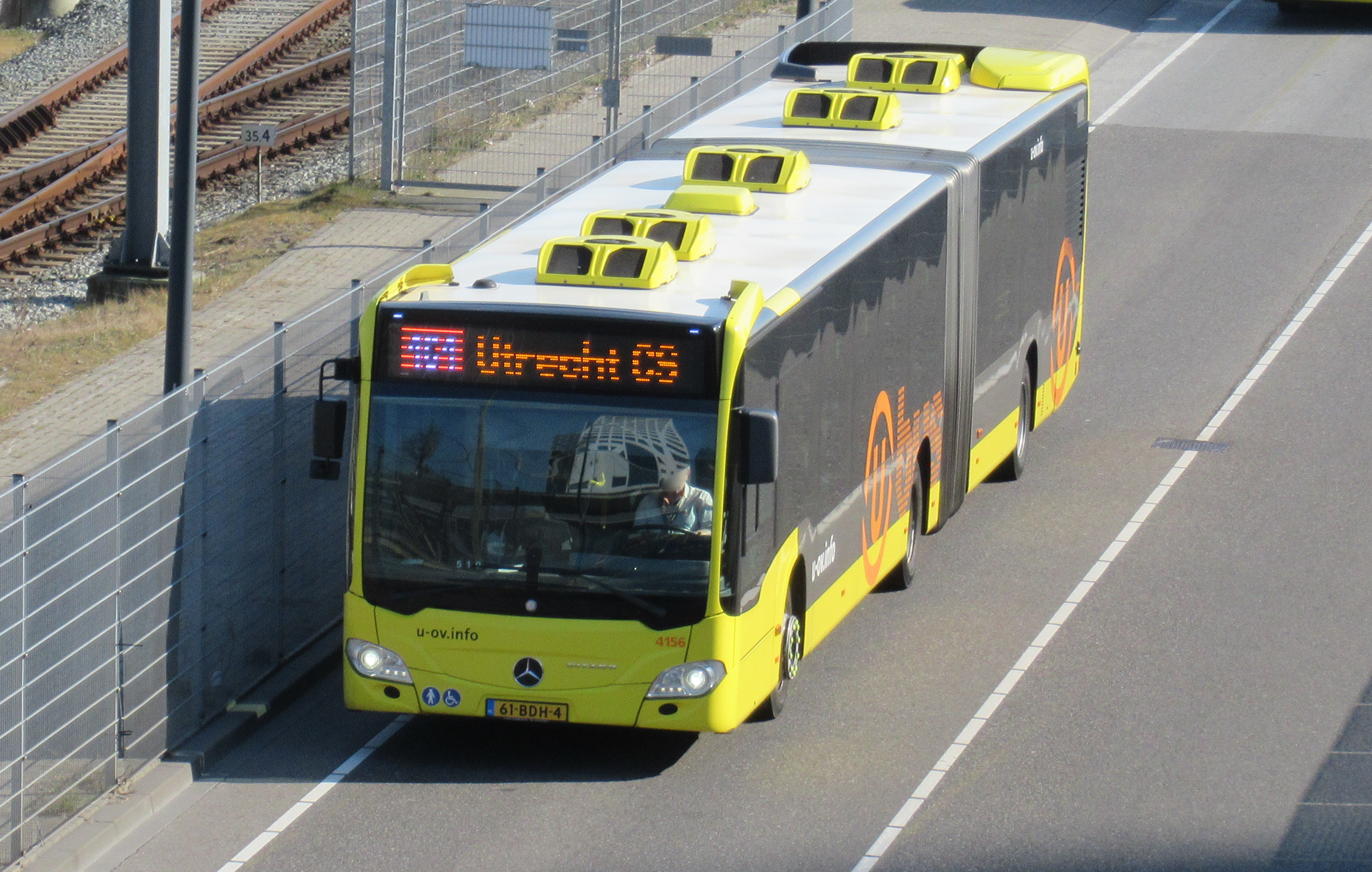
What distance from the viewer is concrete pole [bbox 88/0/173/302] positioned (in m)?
20.8

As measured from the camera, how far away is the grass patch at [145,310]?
1839cm

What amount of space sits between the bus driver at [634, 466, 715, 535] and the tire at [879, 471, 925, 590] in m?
3.78

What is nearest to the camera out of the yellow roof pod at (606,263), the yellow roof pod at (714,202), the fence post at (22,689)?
the fence post at (22,689)

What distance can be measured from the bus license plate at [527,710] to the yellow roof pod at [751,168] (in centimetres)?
404

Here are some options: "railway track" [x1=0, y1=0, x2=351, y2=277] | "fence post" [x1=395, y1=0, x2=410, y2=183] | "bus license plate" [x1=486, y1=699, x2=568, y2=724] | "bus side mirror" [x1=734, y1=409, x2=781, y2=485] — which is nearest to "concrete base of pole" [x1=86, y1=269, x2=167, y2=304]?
"railway track" [x1=0, y1=0, x2=351, y2=277]

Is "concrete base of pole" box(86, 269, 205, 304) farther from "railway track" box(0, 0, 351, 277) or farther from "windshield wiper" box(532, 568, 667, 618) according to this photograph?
"windshield wiper" box(532, 568, 667, 618)

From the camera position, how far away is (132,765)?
33.6ft

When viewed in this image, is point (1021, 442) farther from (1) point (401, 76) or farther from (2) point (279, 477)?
(1) point (401, 76)

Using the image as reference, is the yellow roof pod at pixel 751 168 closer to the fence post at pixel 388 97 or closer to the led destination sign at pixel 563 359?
the led destination sign at pixel 563 359

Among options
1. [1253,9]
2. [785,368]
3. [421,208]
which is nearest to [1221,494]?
[785,368]

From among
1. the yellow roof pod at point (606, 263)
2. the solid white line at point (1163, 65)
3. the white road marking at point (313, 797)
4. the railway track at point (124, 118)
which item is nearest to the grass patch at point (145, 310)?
the railway track at point (124, 118)

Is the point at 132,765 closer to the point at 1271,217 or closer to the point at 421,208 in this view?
the point at 421,208

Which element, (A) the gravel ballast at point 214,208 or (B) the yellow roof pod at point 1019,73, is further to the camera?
(A) the gravel ballast at point 214,208

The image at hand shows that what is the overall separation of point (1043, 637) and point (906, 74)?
19.2ft
